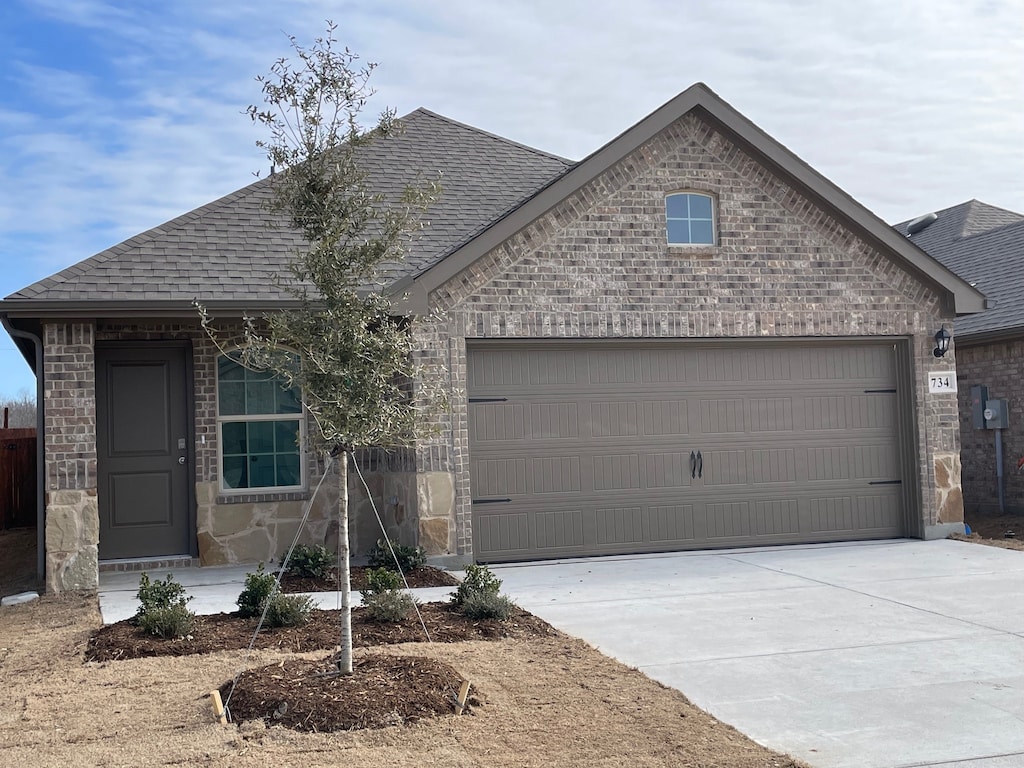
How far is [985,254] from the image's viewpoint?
19047 millimetres

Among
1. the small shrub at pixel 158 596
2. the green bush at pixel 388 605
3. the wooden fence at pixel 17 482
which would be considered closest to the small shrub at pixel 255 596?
the small shrub at pixel 158 596

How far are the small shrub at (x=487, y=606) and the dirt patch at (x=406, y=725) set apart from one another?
73 centimetres

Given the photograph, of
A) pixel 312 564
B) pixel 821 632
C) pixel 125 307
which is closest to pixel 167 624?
pixel 312 564

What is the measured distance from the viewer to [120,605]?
948cm

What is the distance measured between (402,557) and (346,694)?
4907 mm

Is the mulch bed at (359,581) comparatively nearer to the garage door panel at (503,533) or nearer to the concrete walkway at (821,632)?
the concrete walkway at (821,632)

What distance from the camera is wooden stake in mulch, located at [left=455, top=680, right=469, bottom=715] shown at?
5.62 meters

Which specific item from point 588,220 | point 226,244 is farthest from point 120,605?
point 588,220

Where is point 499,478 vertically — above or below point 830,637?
above


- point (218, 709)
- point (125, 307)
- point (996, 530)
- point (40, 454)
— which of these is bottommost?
point (996, 530)

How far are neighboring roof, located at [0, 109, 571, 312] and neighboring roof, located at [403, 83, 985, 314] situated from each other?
31.6 inches

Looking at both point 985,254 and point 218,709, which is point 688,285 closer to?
point 218,709

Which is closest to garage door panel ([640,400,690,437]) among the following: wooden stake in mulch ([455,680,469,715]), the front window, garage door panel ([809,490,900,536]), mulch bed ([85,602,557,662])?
garage door panel ([809,490,900,536])

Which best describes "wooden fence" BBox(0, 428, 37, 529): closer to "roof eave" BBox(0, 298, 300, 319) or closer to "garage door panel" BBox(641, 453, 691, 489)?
"roof eave" BBox(0, 298, 300, 319)
